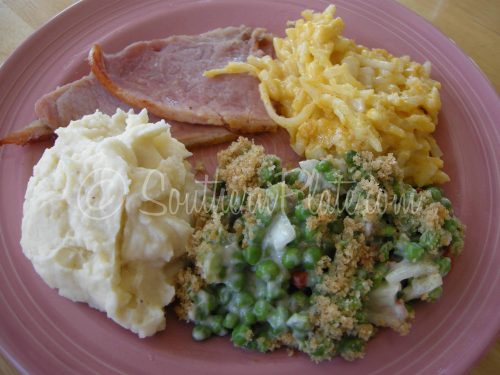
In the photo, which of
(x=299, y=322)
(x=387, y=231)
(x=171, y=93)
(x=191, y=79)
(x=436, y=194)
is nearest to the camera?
(x=299, y=322)

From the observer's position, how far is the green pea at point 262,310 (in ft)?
8.14

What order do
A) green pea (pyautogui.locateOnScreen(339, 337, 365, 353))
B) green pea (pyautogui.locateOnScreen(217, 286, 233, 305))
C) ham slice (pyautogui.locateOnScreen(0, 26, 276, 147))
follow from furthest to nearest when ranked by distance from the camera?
ham slice (pyautogui.locateOnScreen(0, 26, 276, 147)) < green pea (pyautogui.locateOnScreen(217, 286, 233, 305)) < green pea (pyautogui.locateOnScreen(339, 337, 365, 353))

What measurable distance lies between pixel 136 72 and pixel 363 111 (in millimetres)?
1695

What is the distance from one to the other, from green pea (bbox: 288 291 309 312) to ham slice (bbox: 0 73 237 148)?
54.6 inches

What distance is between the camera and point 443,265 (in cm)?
265

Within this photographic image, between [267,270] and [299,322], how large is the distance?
300 millimetres

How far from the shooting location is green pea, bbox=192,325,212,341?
260 centimetres

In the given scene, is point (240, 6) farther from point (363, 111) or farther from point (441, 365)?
point (441, 365)

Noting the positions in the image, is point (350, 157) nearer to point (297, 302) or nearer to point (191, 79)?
point (297, 302)

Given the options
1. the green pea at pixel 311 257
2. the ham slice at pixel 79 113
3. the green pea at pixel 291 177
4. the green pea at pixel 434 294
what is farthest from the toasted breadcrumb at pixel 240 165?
the green pea at pixel 434 294

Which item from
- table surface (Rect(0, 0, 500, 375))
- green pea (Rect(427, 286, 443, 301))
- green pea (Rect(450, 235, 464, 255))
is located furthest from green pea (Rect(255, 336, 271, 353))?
table surface (Rect(0, 0, 500, 375))

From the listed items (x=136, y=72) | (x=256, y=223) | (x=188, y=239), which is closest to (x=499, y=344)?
(x=256, y=223)

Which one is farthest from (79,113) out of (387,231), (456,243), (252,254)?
(456,243)

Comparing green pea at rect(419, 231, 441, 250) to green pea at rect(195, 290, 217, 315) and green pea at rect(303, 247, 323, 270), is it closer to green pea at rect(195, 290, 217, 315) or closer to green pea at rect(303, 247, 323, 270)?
green pea at rect(303, 247, 323, 270)
